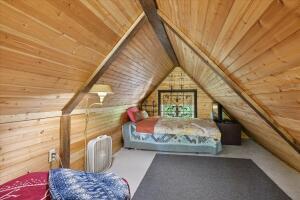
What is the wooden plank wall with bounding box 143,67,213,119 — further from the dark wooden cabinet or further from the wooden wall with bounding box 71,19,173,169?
the wooden wall with bounding box 71,19,173,169

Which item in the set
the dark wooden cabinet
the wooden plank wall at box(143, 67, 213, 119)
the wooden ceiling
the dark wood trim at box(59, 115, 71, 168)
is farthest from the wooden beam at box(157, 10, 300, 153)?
the wooden plank wall at box(143, 67, 213, 119)

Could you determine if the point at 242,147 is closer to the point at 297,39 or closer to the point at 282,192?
the point at 282,192

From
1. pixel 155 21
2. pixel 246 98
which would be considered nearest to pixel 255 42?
pixel 246 98

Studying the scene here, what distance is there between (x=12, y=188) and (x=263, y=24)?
213 cm

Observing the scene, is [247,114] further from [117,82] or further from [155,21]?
[117,82]

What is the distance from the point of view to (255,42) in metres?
1.40

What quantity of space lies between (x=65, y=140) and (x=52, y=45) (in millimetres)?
1590

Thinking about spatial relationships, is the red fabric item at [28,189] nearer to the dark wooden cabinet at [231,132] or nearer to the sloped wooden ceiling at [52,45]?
the sloped wooden ceiling at [52,45]

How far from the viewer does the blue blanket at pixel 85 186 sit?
1.40 m

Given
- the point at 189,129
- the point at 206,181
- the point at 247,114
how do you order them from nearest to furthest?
the point at 206,181 → the point at 247,114 → the point at 189,129

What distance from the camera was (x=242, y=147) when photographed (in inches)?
203

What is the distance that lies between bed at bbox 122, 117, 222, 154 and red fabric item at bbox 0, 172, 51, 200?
125 inches

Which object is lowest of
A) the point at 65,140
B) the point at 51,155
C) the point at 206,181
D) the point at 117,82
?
the point at 206,181

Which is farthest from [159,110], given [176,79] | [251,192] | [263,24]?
[263,24]
